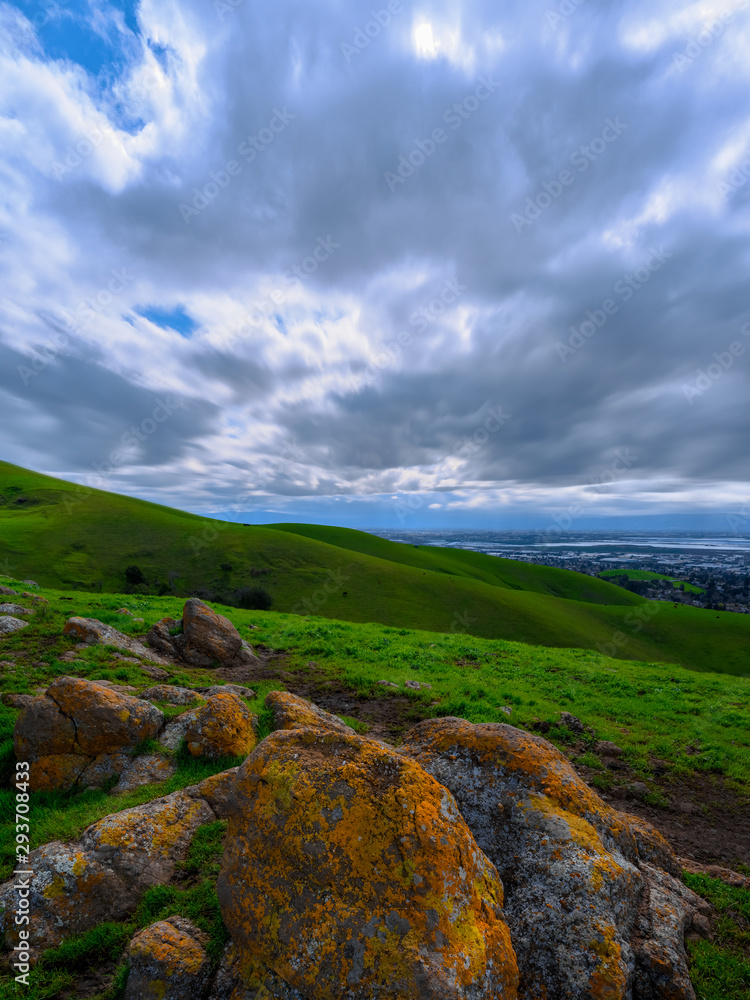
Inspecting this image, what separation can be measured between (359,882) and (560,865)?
2888 millimetres

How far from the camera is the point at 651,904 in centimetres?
589

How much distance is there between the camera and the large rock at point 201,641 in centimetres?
1806

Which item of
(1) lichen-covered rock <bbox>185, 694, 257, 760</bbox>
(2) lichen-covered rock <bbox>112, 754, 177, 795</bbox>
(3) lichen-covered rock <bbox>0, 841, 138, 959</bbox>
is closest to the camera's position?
(3) lichen-covered rock <bbox>0, 841, 138, 959</bbox>

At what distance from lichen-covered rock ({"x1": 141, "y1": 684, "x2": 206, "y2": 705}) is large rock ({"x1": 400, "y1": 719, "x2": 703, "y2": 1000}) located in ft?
24.4

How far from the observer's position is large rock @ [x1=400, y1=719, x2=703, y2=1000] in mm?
4777

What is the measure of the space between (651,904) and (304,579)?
73.6 metres

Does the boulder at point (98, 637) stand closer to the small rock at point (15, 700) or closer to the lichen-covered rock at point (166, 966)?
the small rock at point (15, 700)

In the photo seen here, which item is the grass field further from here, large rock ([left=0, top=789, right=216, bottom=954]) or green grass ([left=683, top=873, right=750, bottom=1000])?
large rock ([left=0, top=789, right=216, bottom=954])

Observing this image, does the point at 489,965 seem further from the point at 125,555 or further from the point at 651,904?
the point at 125,555

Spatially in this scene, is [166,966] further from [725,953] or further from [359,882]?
[725,953]

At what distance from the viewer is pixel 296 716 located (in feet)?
32.1

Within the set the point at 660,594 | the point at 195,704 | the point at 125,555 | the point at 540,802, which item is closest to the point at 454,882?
the point at 540,802

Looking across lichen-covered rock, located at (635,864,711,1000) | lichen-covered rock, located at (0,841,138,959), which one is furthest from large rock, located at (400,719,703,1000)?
lichen-covered rock, located at (0,841,138,959)

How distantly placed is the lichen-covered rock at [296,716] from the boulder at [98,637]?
8072 millimetres
